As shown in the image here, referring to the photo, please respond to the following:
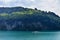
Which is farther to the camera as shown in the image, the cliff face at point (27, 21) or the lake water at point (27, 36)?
the cliff face at point (27, 21)

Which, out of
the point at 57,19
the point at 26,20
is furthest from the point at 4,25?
the point at 57,19

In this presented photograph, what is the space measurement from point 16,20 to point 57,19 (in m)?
37.5

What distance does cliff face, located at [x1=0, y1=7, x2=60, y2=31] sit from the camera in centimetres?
13200

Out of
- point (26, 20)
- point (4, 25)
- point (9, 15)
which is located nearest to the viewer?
point (4, 25)

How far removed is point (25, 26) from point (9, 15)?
86.3ft

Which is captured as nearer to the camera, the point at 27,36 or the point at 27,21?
the point at 27,36

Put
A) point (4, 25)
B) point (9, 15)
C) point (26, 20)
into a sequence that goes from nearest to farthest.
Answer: point (4, 25) < point (26, 20) < point (9, 15)

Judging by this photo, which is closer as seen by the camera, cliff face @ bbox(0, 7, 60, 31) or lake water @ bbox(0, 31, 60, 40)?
lake water @ bbox(0, 31, 60, 40)

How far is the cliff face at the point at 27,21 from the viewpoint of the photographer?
433ft

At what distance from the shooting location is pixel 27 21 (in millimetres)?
138625

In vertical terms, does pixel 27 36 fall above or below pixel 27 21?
above

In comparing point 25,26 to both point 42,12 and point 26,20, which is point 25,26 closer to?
point 26,20

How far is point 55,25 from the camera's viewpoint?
14400 cm

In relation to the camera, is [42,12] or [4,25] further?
[42,12]
